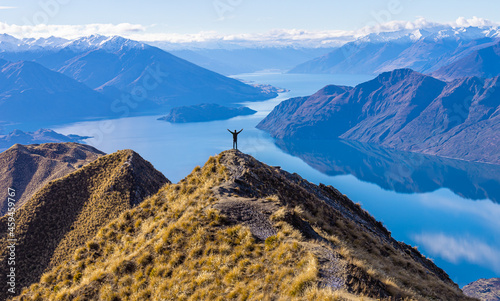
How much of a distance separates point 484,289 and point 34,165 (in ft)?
542

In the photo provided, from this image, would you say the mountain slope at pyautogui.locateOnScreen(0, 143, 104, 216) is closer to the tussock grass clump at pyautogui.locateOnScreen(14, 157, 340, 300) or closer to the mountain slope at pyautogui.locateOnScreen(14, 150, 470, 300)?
the tussock grass clump at pyautogui.locateOnScreen(14, 157, 340, 300)

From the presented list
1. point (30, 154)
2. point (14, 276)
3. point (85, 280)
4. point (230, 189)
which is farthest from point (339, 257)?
point (30, 154)

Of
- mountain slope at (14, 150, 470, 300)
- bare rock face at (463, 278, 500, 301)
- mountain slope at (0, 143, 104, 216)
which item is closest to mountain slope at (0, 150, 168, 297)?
mountain slope at (14, 150, 470, 300)

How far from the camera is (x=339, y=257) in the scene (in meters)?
18.9

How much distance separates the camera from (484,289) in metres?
144

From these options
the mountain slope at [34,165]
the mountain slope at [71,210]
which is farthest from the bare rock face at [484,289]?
the mountain slope at [34,165]

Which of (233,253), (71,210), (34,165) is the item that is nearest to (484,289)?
(71,210)

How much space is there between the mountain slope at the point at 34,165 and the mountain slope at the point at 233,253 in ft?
241

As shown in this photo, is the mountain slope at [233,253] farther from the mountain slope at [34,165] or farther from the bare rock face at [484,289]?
the bare rock face at [484,289]

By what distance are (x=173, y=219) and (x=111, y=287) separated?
6.92m

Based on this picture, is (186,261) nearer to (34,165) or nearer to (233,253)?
(233,253)

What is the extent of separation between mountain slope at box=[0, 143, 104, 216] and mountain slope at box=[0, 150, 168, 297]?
4197 cm

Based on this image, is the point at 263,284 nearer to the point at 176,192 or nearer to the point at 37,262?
the point at 176,192

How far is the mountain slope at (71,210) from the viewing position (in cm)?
4647
